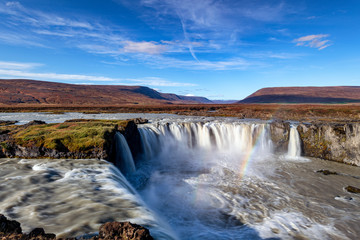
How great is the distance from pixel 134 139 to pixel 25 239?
15720 mm

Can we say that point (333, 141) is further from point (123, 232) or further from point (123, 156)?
point (123, 232)

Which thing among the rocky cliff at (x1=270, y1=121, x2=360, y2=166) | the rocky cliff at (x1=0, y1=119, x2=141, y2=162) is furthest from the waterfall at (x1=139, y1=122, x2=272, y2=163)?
the rocky cliff at (x1=0, y1=119, x2=141, y2=162)

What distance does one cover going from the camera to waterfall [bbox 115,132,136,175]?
14211 millimetres

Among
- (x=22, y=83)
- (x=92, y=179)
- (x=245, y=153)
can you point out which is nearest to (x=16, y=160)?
(x=92, y=179)

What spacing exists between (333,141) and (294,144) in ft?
11.7

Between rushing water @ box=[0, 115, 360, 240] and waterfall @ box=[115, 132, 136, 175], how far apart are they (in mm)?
85

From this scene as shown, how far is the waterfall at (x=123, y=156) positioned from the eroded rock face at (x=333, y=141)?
18613mm

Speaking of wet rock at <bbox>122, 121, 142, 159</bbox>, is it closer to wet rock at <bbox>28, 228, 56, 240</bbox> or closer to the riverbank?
wet rock at <bbox>28, 228, 56, 240</bbox>

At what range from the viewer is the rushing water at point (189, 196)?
20.0ft

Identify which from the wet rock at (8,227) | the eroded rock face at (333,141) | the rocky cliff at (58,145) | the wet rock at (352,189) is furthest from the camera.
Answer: the eroded rock face at (333,141)

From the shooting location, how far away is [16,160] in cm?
1102

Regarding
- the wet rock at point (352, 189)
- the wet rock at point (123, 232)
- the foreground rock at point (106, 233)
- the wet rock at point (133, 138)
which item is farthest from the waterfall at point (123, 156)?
the wet rock at point (352, 189)

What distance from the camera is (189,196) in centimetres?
1139

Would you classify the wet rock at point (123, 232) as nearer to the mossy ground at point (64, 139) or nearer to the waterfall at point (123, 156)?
the mossy ground at point (64, 139)
